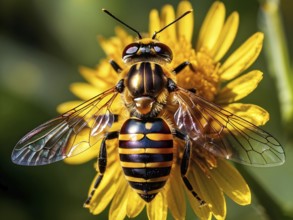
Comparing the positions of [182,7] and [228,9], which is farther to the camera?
[228,9]

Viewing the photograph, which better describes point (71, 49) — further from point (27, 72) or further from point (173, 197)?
point (173, 197)

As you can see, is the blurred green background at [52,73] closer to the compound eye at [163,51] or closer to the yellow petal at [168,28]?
the yellow petal at [168,28]

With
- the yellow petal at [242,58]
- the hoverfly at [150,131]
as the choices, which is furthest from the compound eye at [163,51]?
the yellow petal at [242,58]

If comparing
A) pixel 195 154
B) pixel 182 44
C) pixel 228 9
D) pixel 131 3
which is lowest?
pixel 195 154

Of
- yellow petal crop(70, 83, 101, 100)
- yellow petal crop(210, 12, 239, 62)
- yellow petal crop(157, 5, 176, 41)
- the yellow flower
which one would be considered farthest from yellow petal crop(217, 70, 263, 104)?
yellow petal crop(70, 83, 101, 100)

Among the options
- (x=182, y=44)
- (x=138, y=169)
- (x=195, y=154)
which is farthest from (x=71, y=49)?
(x=138, y=169)

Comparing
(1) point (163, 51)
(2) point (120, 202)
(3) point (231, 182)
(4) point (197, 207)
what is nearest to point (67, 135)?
(2) point (120, 202)

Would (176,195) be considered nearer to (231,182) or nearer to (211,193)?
(211,193)
